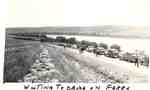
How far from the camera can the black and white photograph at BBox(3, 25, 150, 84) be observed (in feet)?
3.60

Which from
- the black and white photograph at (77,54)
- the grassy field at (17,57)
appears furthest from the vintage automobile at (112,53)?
the grassy field at (17,57)

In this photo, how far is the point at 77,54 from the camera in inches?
44.6

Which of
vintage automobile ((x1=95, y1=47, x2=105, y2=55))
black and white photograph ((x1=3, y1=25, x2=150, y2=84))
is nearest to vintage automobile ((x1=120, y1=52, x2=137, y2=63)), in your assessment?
black and white photograph ((x1=3, y1=25, x2=150, y2=84))

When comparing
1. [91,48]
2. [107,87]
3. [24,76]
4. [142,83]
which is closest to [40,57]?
[24,76]

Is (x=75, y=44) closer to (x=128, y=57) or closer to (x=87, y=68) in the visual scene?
(x=87, y=68)

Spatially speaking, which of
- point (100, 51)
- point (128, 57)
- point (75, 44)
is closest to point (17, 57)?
point (75, 44)

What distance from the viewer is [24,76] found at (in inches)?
44.4

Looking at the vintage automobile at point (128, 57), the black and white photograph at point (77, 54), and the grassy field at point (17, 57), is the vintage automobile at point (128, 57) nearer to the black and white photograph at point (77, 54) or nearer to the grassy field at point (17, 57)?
the black and white photograph at point (77, 54)

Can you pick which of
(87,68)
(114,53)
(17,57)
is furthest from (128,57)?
(17,57)

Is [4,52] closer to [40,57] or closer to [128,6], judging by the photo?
[40,57]

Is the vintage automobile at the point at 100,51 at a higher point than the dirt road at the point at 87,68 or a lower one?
higher

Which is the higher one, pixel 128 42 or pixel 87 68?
pixel 128 42

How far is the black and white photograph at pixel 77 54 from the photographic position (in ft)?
3.60

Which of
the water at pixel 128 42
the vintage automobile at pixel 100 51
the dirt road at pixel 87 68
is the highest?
the water at pixel 128 42
